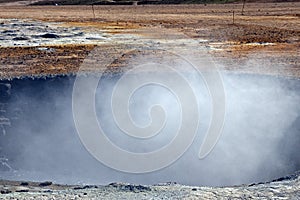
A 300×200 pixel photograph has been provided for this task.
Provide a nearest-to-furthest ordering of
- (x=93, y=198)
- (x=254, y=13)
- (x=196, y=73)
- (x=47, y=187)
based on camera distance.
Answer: (x=93, y=198)
(x=47, y=187)
(x=196, y=73)
(x=254, y=13)

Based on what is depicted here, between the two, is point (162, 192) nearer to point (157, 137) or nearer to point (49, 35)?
point (157, 137)

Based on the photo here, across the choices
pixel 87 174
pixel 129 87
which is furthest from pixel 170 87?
pixel 87 174

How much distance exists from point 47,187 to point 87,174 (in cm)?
328

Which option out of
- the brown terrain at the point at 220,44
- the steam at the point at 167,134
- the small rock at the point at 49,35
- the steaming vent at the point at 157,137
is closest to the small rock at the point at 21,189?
the steaming vent at the point at 157,137

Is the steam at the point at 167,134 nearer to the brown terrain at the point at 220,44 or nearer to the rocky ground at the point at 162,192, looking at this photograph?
the brown terrain at the point at 220,44

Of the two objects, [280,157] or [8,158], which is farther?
[8,158]

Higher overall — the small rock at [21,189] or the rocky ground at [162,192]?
the small rock at [21,189]

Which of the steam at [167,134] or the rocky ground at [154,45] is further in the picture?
the steam at [167,134]

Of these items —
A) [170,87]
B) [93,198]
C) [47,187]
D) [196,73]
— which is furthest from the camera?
[196,73]

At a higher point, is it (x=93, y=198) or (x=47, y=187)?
(x=47, y=187)

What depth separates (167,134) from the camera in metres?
12.5

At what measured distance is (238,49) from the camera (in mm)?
19609

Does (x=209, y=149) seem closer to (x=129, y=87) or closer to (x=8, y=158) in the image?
(x=129, y=87)

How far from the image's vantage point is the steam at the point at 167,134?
37.5 feet
